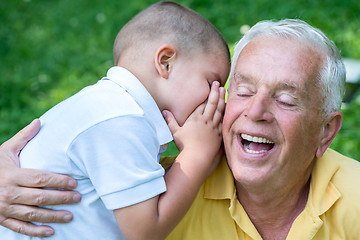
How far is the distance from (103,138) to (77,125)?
0.17 meters

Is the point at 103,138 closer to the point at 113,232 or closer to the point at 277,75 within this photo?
the point at 113,232

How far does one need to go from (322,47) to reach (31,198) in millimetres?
1666

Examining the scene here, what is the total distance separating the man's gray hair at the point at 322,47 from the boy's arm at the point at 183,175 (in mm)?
412

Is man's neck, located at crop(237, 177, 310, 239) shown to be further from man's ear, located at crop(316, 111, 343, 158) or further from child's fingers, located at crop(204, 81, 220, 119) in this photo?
child's fingers, located at crop(204, 81, 220, 119)

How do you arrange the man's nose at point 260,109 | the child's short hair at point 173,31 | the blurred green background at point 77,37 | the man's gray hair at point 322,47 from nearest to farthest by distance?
the man's nose at point 260,109 < the man's gray hair at point 322,47 < the child's short hair at point 173,31 < the blurred green background at point 77,37

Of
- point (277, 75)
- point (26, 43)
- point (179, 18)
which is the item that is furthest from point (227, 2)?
point (277, 75)

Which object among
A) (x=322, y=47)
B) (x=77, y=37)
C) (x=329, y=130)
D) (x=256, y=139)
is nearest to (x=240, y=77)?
(x=256, y=139)

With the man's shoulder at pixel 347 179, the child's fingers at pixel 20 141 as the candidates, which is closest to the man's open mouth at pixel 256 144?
the man's shoulder at pixel 347 179

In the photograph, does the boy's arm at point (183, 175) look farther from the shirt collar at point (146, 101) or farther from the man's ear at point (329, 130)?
the man's ear at point (329, 130)

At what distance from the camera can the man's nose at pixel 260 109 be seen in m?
2.57

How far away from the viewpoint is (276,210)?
9.52 ft

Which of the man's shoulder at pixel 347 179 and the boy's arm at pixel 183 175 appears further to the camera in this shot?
the man's shoulder at pixel 347 179

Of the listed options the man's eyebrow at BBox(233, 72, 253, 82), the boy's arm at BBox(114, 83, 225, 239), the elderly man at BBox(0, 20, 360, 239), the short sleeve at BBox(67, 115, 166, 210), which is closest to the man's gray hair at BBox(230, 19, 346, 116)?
the elderly man at BBox(0, 20, 360, 239)

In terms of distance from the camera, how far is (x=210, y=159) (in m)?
2.78
